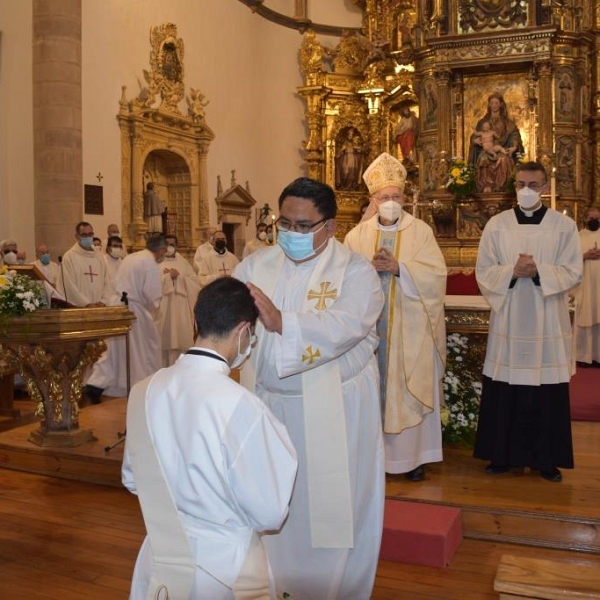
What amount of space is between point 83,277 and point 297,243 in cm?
671

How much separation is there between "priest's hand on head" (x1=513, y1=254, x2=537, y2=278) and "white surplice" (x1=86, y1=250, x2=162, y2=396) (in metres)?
4.90

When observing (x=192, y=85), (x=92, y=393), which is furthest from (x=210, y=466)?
(x=192, y=85)

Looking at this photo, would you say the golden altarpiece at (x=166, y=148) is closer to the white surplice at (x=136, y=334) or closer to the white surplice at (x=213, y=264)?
the white surplice at (x=213, y=264)

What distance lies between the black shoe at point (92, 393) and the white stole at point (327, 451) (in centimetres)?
608

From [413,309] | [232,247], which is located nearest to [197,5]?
[232,247]

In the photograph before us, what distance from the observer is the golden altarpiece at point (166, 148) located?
582 inches

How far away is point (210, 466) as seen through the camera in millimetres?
2203

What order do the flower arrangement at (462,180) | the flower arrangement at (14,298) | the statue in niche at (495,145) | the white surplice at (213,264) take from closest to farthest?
the flower arrangement at (14,298) < the flower arrangement at (462,180) < the white surplice at (213,264) < the statue in niche at (495,145)

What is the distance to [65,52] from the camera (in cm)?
1250

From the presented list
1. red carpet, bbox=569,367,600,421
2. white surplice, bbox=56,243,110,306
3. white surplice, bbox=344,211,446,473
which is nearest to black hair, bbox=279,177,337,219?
white surplice, bbox=344,211,446,473

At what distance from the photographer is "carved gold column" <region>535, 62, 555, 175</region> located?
43.8 ft

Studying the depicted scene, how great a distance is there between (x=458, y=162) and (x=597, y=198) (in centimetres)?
374

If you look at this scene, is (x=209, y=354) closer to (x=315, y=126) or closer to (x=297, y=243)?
(x=297, y=243)

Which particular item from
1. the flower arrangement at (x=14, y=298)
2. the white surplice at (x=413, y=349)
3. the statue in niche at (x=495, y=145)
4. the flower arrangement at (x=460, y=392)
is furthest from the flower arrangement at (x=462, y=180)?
the flower arrangement at (x=14, y=298)
